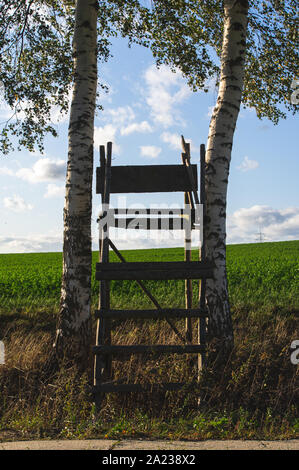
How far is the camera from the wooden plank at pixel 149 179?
765cm

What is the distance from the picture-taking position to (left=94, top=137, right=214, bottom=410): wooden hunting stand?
21.7 ft

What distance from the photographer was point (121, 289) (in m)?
14.2

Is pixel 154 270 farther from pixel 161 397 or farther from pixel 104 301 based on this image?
pixel 161 397

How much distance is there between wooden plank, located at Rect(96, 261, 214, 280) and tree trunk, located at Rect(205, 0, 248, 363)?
39.1 inches

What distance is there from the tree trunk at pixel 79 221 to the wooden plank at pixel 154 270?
1.04 metres

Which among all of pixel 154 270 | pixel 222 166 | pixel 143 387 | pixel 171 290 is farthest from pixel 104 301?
pixel 171 290

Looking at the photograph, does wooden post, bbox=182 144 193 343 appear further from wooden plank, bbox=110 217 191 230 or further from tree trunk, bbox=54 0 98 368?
tree trunk, bbox=54 0 98 368

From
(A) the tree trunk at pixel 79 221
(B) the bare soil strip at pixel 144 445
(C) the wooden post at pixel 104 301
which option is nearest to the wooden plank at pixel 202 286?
(C) the wooden post at pixel 104 301

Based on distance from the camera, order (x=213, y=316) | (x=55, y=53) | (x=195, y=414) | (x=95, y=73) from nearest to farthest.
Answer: (x=195, y=414)
(x=213, y=316)
(x=95, y=73)
(x=55, y=53)

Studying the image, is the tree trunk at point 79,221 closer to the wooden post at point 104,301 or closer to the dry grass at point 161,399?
the wooden post at point 104,301

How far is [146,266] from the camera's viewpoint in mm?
6957
